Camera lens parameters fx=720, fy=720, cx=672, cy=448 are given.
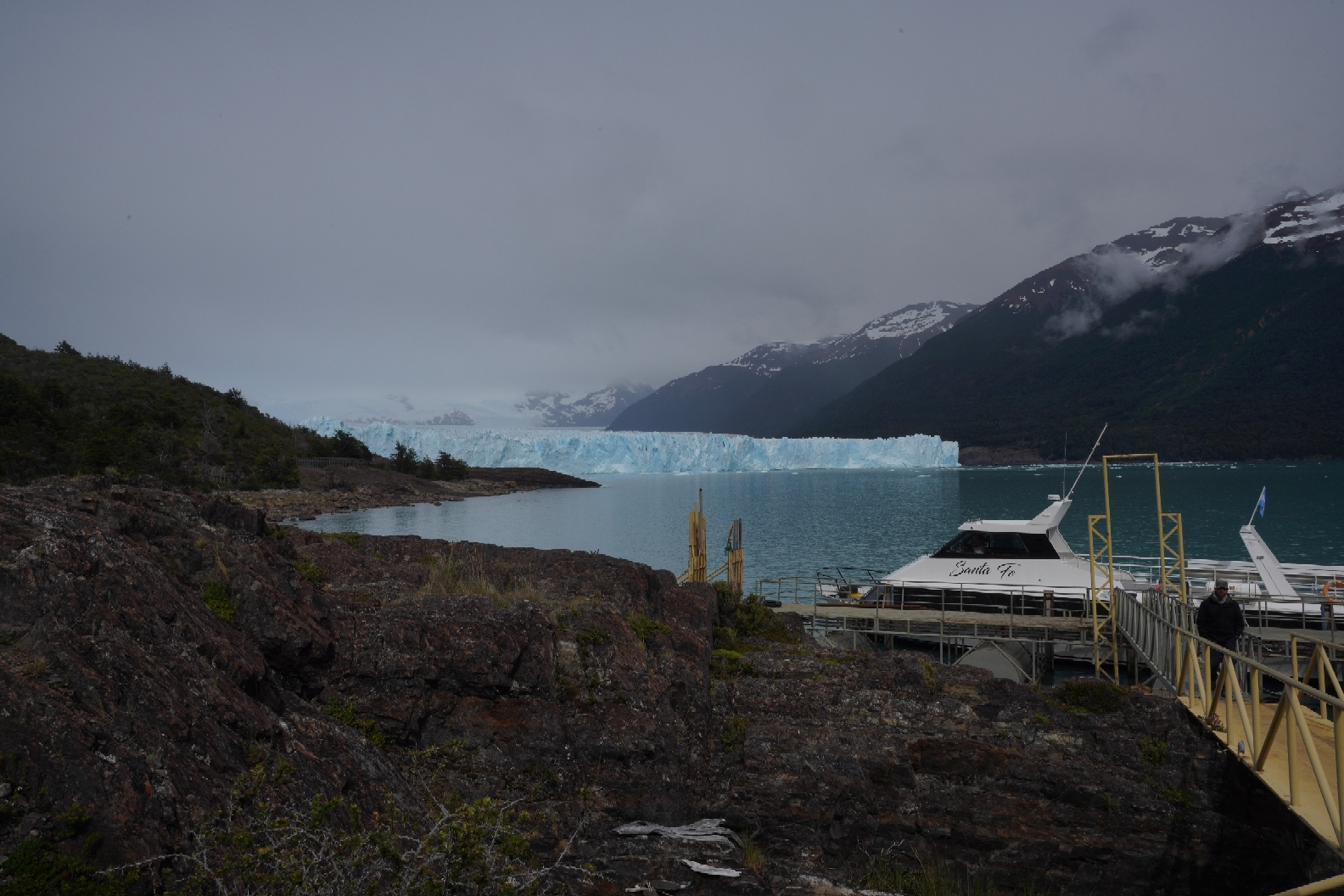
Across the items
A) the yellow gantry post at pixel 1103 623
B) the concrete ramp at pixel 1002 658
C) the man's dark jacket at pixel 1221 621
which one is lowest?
the concrete ramp at pixel 1002 658

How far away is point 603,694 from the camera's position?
6918 mm

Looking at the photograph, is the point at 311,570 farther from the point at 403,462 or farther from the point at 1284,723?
the point at 403,462

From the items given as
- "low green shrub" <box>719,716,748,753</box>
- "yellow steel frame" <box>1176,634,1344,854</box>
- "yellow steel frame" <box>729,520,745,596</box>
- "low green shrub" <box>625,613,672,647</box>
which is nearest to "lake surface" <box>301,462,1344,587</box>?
"yellow steel frame" <box>729,520,745,596</box>

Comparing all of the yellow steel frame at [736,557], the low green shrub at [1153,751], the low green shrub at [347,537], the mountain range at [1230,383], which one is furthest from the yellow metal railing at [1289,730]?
the mountain range at [1230,383]

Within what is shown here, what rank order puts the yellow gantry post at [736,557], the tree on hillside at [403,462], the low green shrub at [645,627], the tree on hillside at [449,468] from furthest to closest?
1. the tree on hillside at [449,468]
2. the tree on hillside at [403,462]
3. the yellow gantry post at [736,557]
4. the low green shrub at [645,627]

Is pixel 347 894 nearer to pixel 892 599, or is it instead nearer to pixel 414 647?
pixel 414 647

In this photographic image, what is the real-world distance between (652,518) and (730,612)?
4576 centimetres

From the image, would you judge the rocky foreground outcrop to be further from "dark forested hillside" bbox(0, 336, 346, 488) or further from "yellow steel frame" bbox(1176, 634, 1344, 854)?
"dark forested hillside" bbox(0, 336, 346, 488)

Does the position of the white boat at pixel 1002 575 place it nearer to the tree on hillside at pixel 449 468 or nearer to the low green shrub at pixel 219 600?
the low green shrub at pixel 219 600

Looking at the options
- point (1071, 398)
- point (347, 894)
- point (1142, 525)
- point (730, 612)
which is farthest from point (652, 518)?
point (1071, 398)

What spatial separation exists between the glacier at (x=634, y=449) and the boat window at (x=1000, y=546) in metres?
90.4

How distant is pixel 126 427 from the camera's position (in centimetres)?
5097

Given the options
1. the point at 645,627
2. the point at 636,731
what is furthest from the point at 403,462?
the point at 636,731

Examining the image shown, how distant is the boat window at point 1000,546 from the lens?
2180cm
